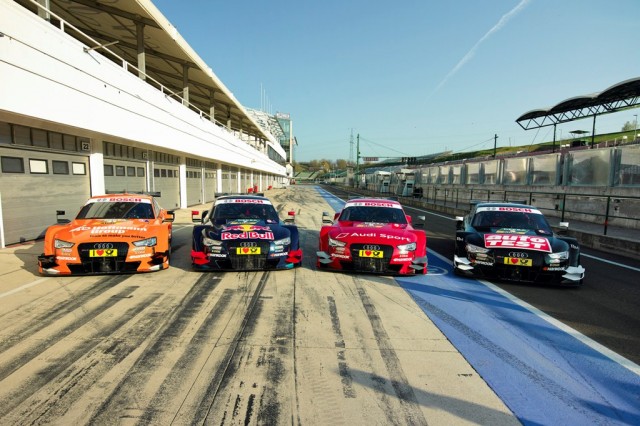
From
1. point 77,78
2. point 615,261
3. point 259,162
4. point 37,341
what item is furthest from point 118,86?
point 259,162

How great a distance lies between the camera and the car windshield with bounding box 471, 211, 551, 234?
7.23 metres

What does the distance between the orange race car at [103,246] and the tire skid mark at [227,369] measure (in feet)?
8.25

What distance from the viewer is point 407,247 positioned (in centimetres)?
653

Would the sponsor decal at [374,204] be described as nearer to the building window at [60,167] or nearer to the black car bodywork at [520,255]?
the black car bodywork at [520,255]

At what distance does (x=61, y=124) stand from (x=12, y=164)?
4.96ft

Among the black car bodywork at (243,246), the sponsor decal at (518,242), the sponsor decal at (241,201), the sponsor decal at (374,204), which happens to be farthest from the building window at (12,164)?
the sponsor decal at (518,242)

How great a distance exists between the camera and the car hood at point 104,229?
615 centimetres

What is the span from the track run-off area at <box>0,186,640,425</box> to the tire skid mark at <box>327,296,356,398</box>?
2 cm

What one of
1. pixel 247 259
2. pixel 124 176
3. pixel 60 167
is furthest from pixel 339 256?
pixel 124 176

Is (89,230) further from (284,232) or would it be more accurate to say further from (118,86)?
(118,86)

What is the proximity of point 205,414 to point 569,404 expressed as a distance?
2.83m

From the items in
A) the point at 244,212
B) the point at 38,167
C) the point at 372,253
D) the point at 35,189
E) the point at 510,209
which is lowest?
the point at 372,253

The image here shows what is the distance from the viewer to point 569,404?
287 cm

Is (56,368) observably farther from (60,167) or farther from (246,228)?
(60,167)
